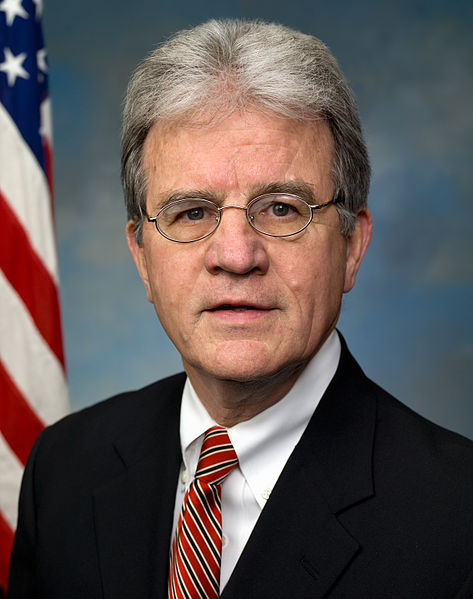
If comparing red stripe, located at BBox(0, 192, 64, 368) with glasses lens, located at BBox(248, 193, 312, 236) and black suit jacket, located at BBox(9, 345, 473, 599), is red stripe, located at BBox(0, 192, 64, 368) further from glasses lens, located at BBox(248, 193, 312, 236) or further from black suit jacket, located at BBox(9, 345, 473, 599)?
glasses lens, located at BBox(248, 193, 312, 236)

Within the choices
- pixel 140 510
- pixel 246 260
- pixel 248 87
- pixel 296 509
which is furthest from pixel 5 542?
pixel 248 87

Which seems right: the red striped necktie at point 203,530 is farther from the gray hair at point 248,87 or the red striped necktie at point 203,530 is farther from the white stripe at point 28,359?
the white stripe at point 28,359

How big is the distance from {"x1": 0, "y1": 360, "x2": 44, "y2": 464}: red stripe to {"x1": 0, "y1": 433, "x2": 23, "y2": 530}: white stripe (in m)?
0.03

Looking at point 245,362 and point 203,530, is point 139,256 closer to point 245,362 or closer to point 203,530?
point 245,362

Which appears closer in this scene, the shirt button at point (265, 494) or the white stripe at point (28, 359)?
the shirt button at point (265, 494)

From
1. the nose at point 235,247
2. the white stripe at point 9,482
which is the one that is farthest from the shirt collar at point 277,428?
the white stripe at point 9,482

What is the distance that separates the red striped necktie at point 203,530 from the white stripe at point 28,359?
150cm

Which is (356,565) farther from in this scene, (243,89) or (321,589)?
(243,89)

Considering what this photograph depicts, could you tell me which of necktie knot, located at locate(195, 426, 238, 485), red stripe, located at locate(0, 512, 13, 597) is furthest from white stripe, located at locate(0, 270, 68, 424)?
necktie knot, located at locate(195, 426, 238, 485)

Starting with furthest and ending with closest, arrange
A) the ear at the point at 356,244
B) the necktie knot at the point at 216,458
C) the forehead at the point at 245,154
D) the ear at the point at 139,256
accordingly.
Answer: the ear at the point at 139,256
the ear at the point at 356,244
the necktie knot at the point at 216,458
the forehead at the point at 245,154

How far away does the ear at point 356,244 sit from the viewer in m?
2.35

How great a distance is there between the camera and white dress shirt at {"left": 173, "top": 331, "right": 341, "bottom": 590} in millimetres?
2164

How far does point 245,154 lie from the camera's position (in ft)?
6.79

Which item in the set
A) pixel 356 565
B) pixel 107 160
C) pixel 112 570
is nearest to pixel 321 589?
pixel 356 565
